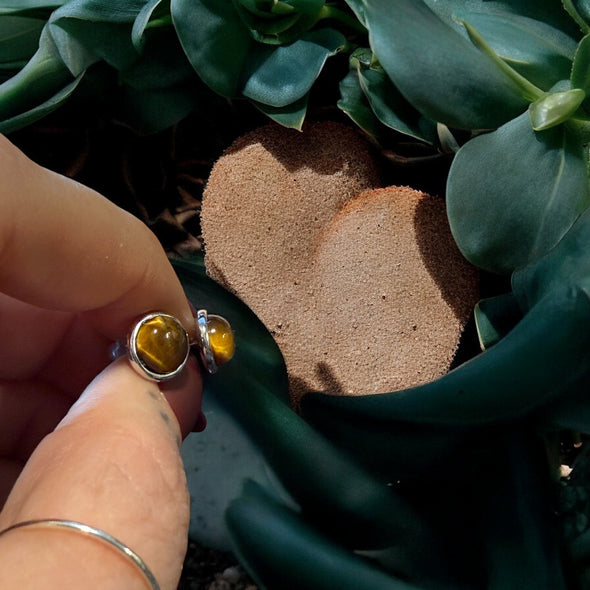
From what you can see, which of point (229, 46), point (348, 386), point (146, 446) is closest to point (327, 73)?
point (229, 46)

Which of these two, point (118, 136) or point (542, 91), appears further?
point (118, 136)

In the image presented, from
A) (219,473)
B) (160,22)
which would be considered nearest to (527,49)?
(160,22)

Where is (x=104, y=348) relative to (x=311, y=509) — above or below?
above

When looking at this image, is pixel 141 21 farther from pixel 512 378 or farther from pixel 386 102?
pixel 512 378

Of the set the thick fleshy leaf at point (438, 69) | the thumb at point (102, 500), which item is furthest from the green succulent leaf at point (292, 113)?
the thumb at point (102, 500)

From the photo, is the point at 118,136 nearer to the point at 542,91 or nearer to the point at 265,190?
the point at 265,190

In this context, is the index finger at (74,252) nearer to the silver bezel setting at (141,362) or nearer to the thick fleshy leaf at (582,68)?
the silver bezel setting at (141,362)
